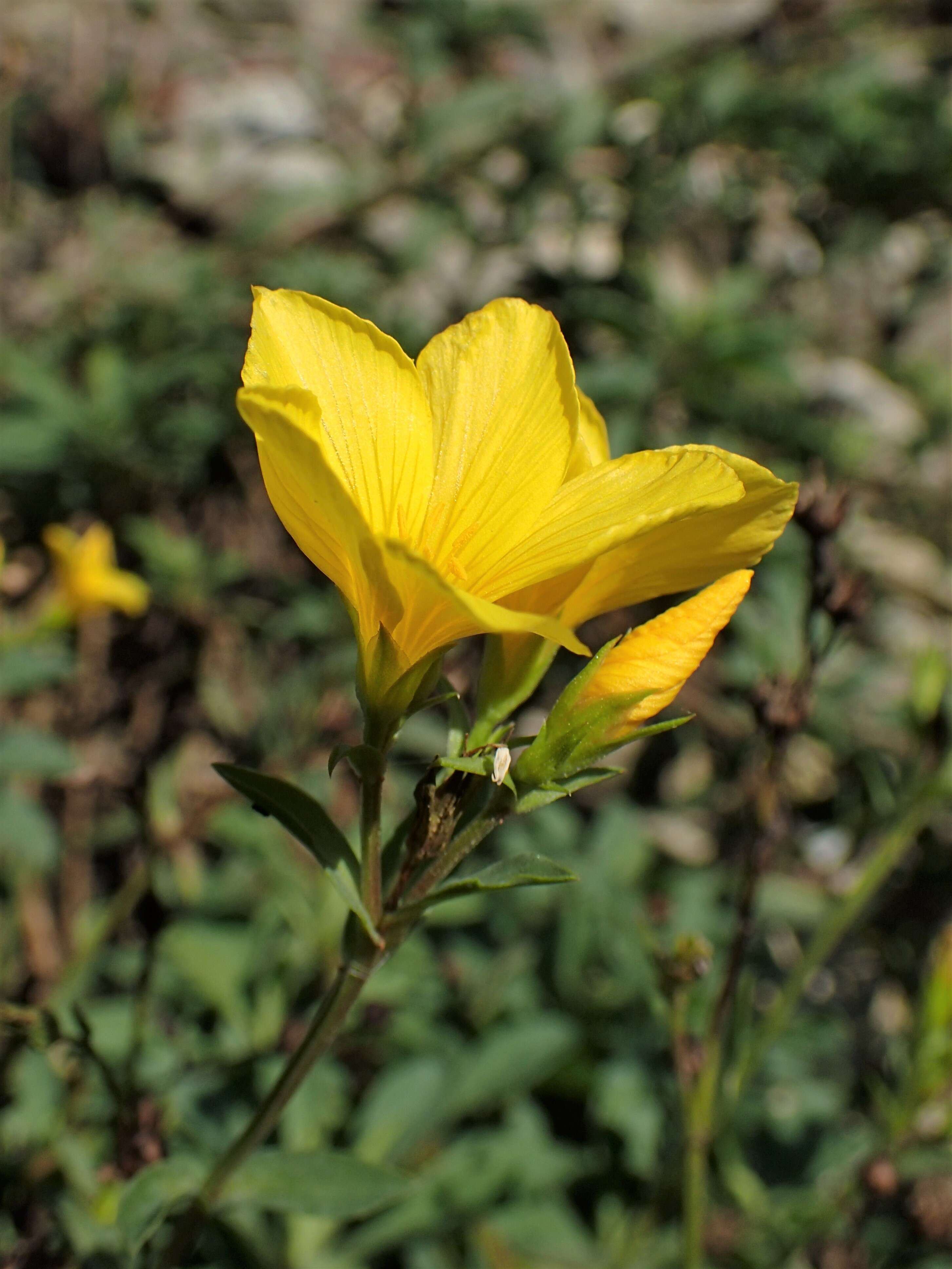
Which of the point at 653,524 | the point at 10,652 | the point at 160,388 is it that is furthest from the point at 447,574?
the point at 160,388

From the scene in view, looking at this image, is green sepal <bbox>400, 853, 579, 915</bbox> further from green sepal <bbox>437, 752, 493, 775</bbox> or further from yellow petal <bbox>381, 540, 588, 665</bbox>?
yellow petal <bbox>381, 540, 588, 665</bbox>

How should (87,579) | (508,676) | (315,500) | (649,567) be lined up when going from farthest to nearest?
(87,579) → (508,676) → (649,567) → (315,500)

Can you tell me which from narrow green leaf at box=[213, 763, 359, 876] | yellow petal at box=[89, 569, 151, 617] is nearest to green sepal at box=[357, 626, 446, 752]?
narrow green leaf at box=[213, 763, 359, 876]

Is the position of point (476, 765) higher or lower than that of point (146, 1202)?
higher

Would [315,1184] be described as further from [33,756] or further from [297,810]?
[33,756]

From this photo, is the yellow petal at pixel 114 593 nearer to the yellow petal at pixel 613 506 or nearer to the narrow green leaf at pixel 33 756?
the narrow green leaf at pixel 33 756

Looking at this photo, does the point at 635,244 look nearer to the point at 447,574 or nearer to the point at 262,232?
the point at 262,232

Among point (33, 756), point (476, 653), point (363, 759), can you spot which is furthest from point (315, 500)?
point (33, 756)
